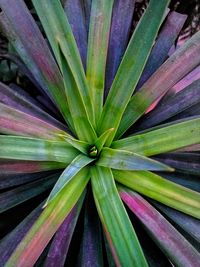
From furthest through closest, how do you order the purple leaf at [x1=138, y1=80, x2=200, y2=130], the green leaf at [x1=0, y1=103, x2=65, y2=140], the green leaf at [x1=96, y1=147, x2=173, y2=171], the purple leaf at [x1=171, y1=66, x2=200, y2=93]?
the purple leaf at [x1=171, y1=66, x2=200, y2=93]
the purple leaf at [x1=138, y1=80, x2=200, y2=130]
the green leaf at [x1=0, y1=103, x2=65, y2=140]
the green leaf at [x1=96, y1=147, x2=173, y2=171]

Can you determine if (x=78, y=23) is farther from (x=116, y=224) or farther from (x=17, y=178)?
(x=116, y=224)

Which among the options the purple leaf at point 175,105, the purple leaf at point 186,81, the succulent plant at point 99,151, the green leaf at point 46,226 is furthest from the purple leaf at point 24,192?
the purple leaf at point 186,81

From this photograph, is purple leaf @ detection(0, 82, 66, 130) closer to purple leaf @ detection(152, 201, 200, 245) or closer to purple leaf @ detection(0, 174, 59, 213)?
purple leaf @ detection(0, 174, 59, 213)

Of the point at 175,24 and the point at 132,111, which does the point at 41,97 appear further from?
the point at 175,24

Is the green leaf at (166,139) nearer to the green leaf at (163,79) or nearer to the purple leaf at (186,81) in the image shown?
the green leaf at (163,79)

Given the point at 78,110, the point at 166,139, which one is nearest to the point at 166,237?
the point at 166,139

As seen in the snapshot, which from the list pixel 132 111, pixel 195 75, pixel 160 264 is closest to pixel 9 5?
pixel 132 111

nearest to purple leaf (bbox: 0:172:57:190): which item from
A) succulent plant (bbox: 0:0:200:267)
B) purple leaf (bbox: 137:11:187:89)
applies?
succulent plant (bbox: 0:0:200:267)
